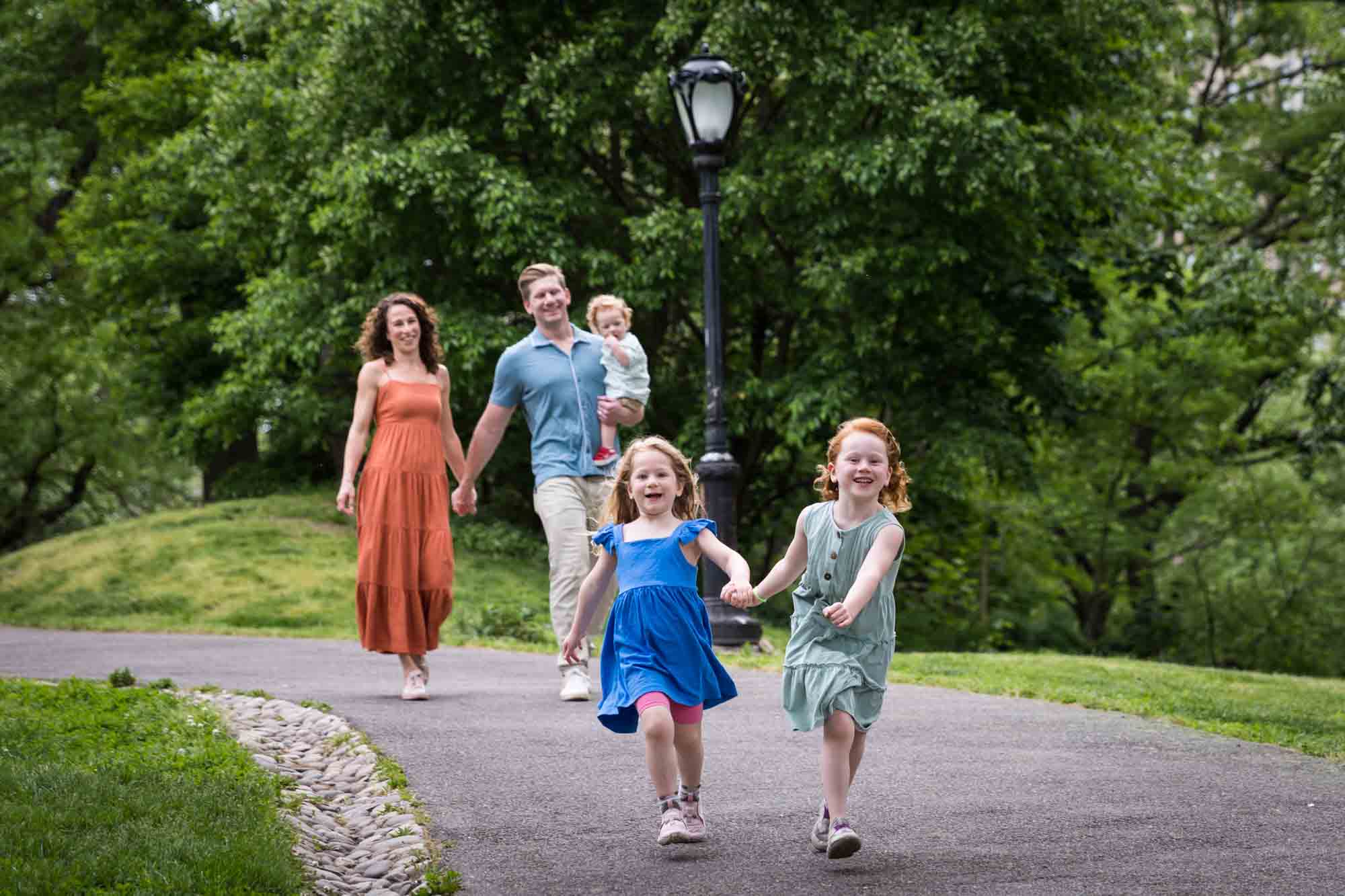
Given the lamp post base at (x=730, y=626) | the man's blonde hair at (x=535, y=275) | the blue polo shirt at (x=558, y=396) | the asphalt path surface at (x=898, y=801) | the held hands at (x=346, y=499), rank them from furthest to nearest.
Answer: the lamp post base at (x=730, y=626)
the blue polo shirt at (x=558, y=396)
the man's blonde hair at (x=535, y=275)
the held hands at (x=346, y=499)
the asphalt path surface at (x=898, y=801)

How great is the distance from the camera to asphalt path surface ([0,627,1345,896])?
4.46 m

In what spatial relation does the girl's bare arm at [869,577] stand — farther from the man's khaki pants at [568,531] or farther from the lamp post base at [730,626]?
the lamp post base at [730,626]

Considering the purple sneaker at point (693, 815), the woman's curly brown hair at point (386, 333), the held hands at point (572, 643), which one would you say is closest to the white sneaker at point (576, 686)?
the woman's curly brown hair at point (386, 333)

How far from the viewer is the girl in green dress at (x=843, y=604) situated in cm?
469

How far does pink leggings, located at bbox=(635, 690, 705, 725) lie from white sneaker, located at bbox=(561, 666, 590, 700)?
3.32 meters

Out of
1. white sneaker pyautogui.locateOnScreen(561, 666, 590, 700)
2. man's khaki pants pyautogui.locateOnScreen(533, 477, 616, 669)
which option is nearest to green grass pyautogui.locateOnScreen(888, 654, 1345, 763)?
white sneaker pyautogui.locateOnScreen(561, 666, 590, 700)

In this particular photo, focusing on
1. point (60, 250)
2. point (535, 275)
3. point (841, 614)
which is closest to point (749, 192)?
point (535, 275)

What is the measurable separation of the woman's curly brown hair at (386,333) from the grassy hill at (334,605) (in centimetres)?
336

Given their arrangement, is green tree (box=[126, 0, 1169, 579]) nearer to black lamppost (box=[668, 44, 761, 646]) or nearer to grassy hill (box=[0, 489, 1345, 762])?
grassy hill (box=[0, 489, 1345, 762])

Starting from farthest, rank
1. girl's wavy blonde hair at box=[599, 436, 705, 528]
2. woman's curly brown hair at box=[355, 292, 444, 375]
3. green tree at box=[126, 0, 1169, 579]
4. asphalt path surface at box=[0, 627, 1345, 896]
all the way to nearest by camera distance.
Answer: green tree at box=[126, 0, 1169, 579] < woman's curly brown hair at box=[355, 292, 444, 375] < girl's wavy blonde hair at box=[599, 436, 705, 528] < asphalt path surface at box=[0, 627, 1345, 896]

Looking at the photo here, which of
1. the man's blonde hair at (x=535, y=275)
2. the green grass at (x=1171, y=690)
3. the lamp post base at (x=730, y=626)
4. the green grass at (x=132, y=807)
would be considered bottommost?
the green grass at (x=1171, y=690)

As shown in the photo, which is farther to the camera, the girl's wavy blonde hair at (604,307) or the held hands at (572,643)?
the girl's wavy blonde hair at (604,307)

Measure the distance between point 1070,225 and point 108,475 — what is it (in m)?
25.3

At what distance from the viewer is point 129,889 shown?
3.97 m
